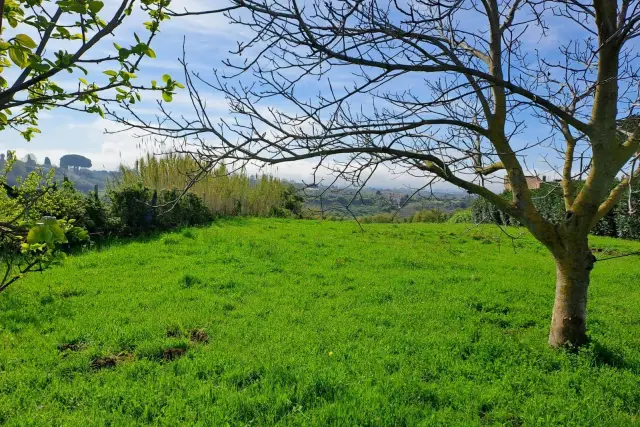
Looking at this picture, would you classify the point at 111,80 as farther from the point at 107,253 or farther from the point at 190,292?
the point at 107,253

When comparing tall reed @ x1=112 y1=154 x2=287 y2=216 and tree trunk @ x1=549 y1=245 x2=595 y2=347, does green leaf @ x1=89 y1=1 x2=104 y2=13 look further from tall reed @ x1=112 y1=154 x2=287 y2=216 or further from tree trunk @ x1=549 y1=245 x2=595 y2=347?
tall reed @ x1=112 y1=154 x2=287 y2=216

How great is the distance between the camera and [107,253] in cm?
855

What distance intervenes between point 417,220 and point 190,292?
22.1m

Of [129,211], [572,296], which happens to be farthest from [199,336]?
[129,211]

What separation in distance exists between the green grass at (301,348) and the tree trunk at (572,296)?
0.70 ft

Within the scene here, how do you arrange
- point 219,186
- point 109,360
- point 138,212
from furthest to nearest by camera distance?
point 219,186
point 138,212
point 109,360

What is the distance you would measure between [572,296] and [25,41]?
5.10 m

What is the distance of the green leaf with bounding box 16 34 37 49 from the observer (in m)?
1.20

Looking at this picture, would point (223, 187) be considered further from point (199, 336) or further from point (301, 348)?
point (301, 348)

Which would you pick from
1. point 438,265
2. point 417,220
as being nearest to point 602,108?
point 438,265

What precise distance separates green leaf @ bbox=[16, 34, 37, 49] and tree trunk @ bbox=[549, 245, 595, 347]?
16.0 feet

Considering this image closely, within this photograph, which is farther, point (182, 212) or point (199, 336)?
point (182, 212)

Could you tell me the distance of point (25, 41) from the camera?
3.98ft

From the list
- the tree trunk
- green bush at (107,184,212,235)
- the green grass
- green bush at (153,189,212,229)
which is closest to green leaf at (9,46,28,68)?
the green grass
